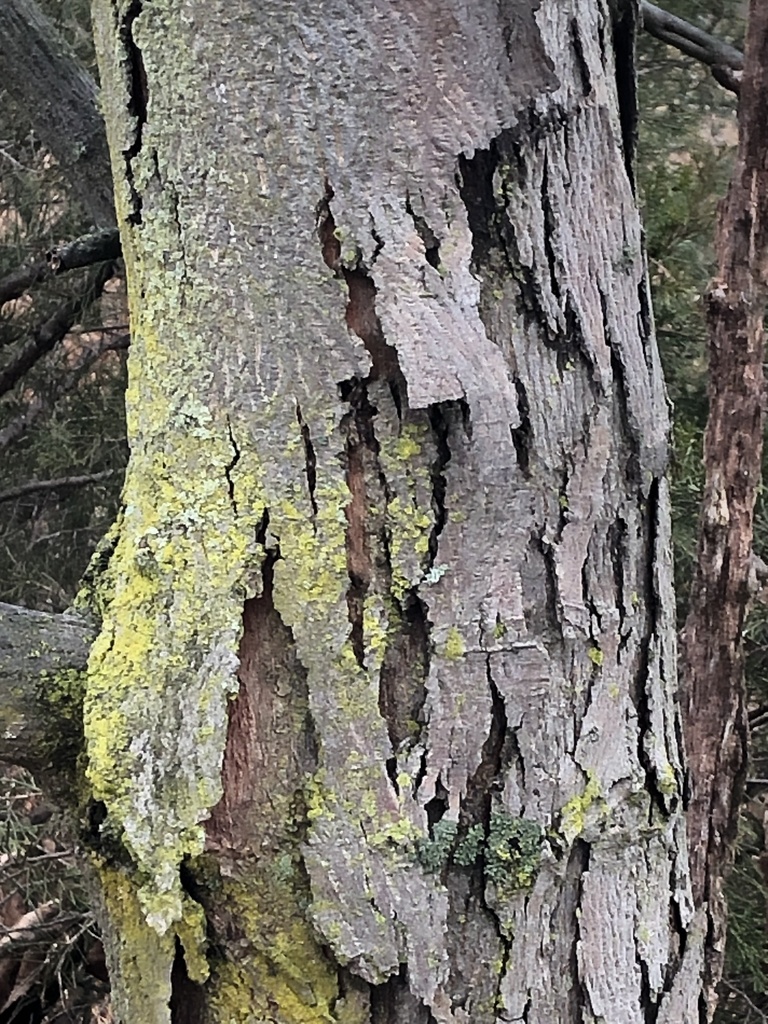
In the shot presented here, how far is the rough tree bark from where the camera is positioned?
467 mm

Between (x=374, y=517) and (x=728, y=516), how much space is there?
16.2 inches

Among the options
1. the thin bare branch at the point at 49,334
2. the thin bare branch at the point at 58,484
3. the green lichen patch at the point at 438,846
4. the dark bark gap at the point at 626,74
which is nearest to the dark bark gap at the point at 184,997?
the green lichen patch at the point at 438,846

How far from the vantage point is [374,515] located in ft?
1.61

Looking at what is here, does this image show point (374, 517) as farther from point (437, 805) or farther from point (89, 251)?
point (89, 251)

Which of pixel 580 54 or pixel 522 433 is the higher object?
pixel 580 54

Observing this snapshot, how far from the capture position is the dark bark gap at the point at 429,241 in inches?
18.5

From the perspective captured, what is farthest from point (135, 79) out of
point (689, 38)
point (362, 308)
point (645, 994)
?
point (689, 38)

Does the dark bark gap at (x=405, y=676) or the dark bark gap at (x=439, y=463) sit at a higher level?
the dark bark gap at (x=439, y=463)

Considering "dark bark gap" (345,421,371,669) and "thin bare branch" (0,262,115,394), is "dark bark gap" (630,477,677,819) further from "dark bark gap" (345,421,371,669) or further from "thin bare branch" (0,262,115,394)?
"thin bare branch" (0,262,115,394)

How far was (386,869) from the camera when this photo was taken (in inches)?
19.6

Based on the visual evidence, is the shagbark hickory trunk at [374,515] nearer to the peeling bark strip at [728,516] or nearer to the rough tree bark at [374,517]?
the rough tree bark at [374,517]

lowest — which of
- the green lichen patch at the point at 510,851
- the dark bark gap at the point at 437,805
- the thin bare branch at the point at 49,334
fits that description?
the green lichen patch at the point at 510,851

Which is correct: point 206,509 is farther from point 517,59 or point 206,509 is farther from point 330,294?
point 517,59

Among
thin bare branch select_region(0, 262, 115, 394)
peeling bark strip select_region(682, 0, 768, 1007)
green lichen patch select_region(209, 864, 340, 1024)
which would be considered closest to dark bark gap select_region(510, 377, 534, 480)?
green lichen patch select_region(209, 864, 340, 1024)
